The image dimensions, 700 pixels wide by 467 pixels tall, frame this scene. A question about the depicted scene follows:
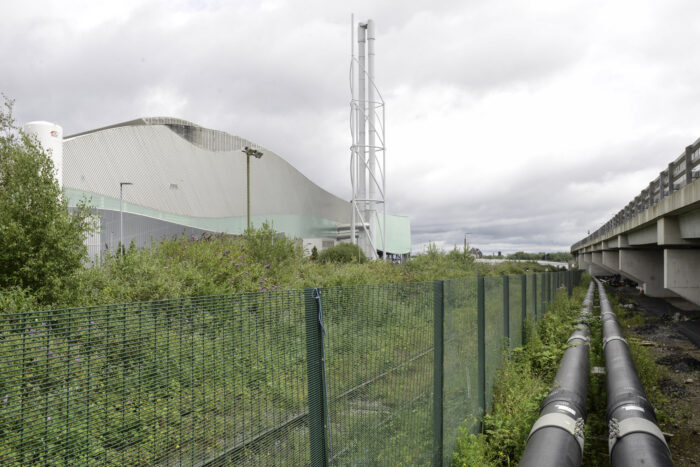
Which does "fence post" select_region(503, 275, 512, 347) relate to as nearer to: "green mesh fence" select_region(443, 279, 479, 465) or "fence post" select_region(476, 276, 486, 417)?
"fence post" select_region(476, 276, 486, 417)

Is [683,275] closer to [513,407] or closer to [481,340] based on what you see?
[513,407]

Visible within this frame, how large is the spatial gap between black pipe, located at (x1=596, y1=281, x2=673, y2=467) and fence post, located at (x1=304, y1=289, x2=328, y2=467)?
12.1ft

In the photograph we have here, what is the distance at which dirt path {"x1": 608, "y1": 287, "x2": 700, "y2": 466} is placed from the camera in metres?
7.57

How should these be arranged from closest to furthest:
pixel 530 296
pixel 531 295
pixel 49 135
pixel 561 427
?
1. pixel 561 427
2. pixel 530 296
3. pixel 531 295
4. pixel 49 135

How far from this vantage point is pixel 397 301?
15.8 feet

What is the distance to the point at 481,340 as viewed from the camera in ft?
24.8

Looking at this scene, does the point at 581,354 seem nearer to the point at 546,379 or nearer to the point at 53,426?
the point at 546,379

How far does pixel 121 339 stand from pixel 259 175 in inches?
2808

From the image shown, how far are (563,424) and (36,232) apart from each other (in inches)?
357

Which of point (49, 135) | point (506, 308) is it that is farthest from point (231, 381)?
point (49, 135)

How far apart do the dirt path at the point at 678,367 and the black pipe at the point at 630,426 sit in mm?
1094

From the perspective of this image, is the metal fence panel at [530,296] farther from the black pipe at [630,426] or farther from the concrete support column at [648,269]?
the concrete support column at [648,269]

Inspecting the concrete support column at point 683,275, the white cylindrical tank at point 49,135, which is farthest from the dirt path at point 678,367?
the white cylindrical tank at point 49,135

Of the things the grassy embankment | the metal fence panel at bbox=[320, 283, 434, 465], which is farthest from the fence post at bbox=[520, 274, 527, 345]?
the grassy embankment
